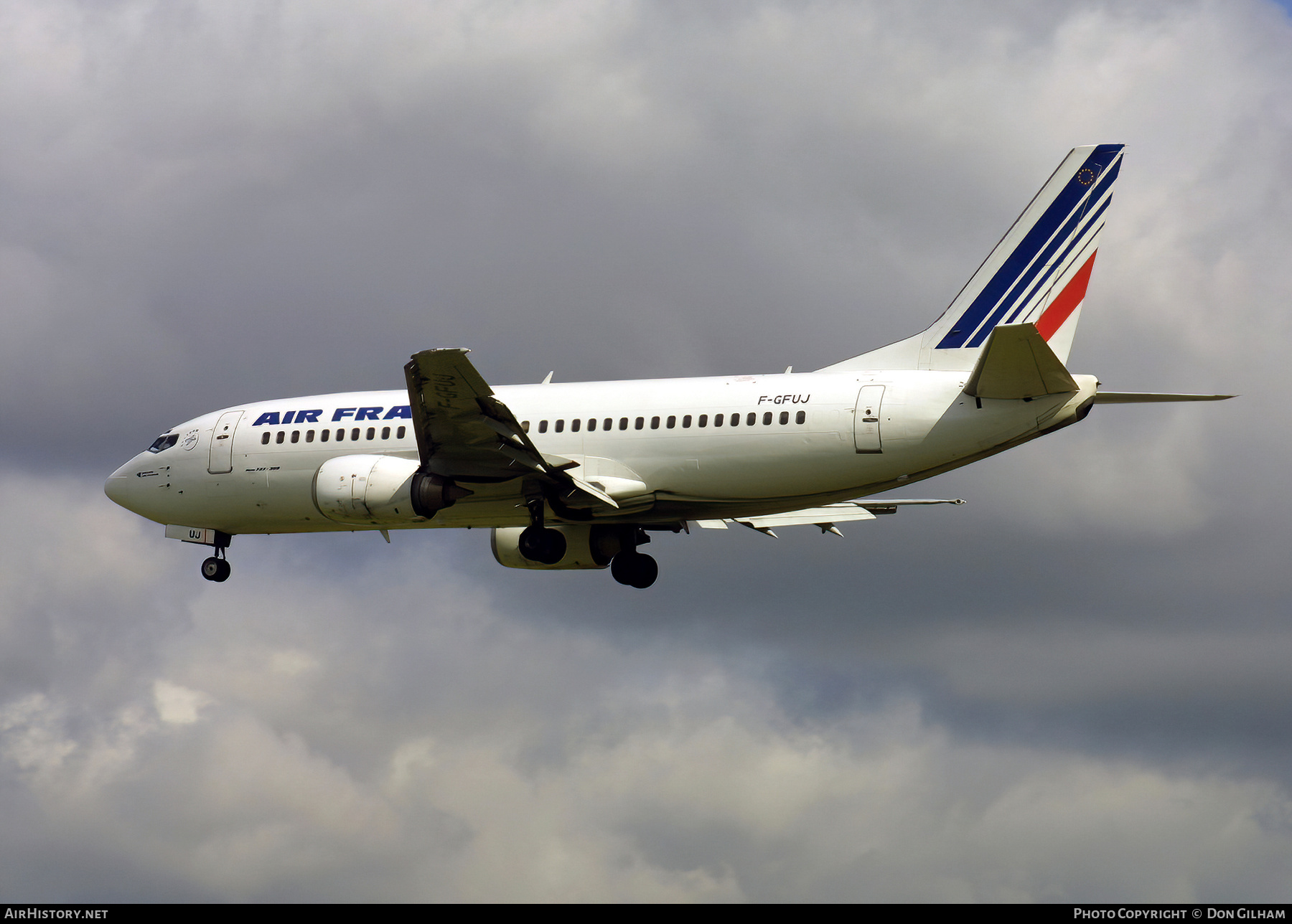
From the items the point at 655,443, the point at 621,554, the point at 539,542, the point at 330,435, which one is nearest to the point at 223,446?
the point at 330,435

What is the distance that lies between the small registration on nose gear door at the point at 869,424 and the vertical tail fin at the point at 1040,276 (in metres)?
2.47

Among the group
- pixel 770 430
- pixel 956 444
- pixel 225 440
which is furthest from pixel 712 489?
A: pixel 225 440

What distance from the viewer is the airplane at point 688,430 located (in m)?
34.1

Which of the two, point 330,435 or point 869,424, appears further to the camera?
point 330,435

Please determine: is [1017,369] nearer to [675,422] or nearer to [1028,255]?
[1028,255]

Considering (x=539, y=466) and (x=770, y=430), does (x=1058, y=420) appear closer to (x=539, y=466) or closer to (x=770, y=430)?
(x=770, y=430)

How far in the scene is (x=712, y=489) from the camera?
3641 cm

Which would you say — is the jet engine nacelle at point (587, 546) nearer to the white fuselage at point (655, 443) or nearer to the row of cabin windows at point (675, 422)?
the white fuselage at point (655, 443)

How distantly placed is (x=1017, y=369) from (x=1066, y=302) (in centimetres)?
419

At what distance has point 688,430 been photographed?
3647 centimetres

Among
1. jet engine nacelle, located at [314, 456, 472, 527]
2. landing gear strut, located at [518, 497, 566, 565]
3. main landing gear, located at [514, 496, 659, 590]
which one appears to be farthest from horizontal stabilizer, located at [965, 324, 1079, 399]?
jet engine nacelle, located at [314, 456, 472, 527]

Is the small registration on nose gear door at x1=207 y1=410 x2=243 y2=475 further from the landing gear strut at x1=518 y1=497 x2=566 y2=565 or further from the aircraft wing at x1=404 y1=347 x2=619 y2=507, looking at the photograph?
the landing gear strut at x1=518 y1=497 x2=566 y2=565

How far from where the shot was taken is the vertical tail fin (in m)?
36.3

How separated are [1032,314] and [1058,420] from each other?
3790 millimetres
